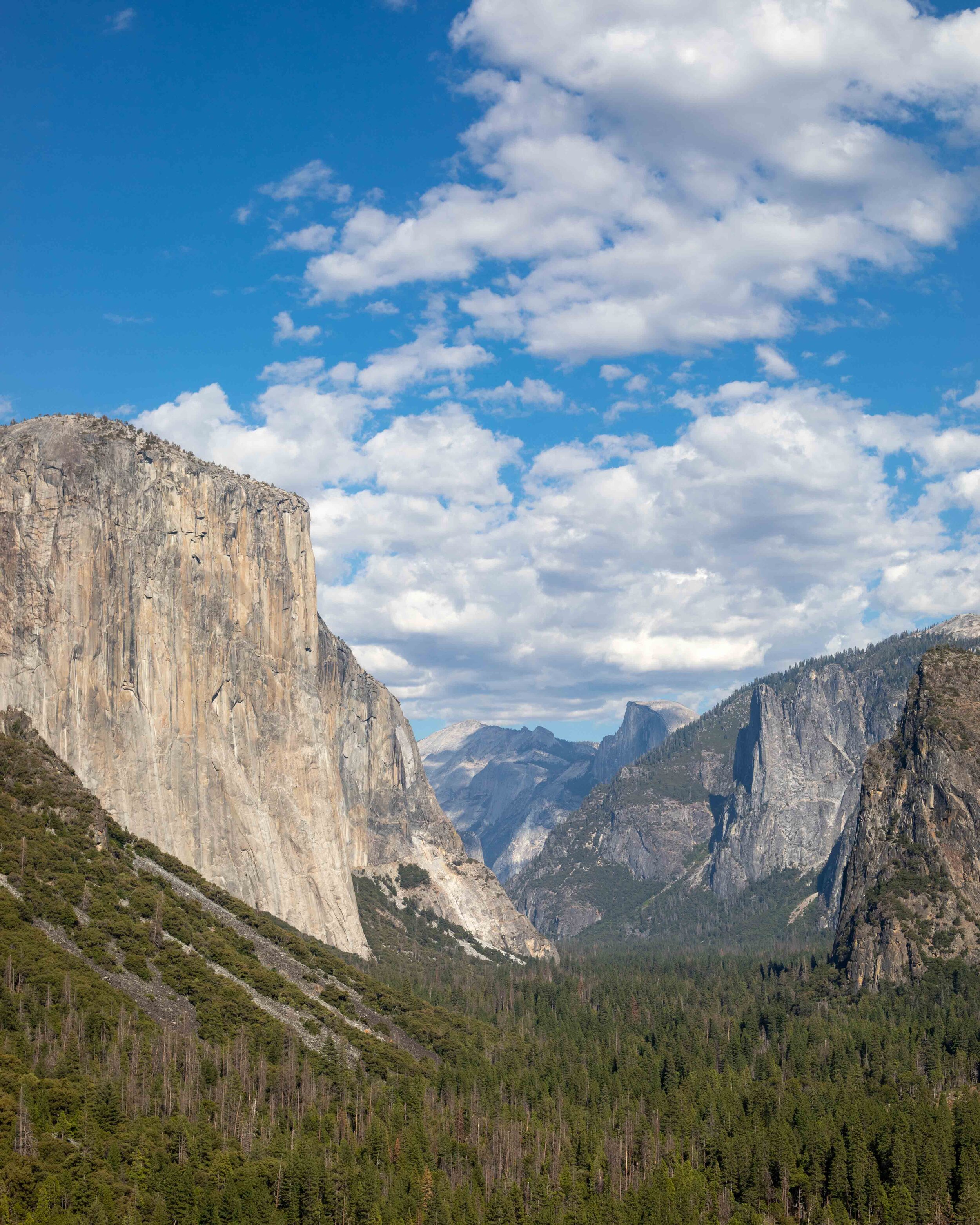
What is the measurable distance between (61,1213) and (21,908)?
5358 cm

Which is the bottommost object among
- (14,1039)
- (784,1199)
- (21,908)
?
(784,1199)

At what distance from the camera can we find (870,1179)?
13412cm

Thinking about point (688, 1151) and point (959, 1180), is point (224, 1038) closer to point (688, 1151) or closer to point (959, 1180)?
point (688, 1151)

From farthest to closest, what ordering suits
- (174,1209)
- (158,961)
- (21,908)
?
1. (158,961)
2. (21,908)
3. (174,1209)

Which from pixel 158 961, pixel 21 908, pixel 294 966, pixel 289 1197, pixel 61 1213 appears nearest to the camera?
pixel 61 1213

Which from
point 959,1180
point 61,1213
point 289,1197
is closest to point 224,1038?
point 289,1197

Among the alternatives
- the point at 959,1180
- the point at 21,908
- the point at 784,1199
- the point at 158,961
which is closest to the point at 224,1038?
the point at 158,961

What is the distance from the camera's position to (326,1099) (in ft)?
461

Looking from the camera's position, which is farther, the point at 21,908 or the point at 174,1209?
the point at 21,908

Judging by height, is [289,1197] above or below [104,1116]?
below

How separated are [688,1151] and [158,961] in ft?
212

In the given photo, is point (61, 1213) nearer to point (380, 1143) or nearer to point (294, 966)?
point (380, 1143)

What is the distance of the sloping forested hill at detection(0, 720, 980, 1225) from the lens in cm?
11044

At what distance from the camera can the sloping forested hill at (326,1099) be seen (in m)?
110
